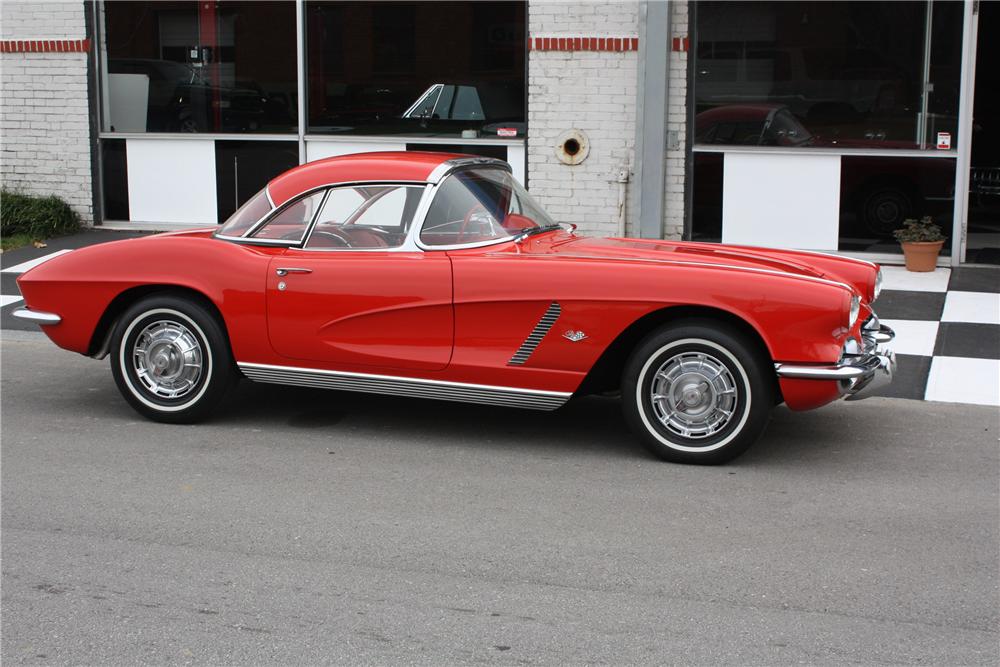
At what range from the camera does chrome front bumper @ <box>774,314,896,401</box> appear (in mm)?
5359

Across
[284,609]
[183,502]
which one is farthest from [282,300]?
[284,609]

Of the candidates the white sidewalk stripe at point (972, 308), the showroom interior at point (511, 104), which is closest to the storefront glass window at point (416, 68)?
the showroom interior at point (511, 104)

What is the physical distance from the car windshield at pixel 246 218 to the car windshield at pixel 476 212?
0.97 meters

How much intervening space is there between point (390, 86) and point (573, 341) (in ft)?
22.3

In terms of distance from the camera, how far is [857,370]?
5.39m

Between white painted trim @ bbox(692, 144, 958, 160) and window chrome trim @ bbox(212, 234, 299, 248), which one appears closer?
window chrome trim @ bbox(212, 234, 299, 248)

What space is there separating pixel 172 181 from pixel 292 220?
679cm

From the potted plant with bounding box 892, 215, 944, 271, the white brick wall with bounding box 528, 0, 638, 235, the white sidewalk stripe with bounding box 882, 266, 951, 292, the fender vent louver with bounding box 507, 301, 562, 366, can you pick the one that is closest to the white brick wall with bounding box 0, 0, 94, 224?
the white brick wall with bounding box 528, 0, 638, 235

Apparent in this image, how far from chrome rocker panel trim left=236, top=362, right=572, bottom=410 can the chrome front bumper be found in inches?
43.6

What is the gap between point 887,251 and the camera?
10.9 m

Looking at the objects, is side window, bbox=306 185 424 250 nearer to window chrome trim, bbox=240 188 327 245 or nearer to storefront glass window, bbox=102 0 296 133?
window chrome trim, bbox=240 188 327 245

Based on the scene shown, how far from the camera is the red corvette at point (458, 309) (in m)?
5.48

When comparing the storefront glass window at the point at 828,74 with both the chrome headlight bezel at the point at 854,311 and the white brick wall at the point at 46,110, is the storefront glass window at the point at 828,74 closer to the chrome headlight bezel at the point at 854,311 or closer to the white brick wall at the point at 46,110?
the chrome headlight bezel at the point at 854,311

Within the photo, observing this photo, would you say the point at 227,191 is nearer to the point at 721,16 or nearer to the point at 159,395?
the point at 721,16
